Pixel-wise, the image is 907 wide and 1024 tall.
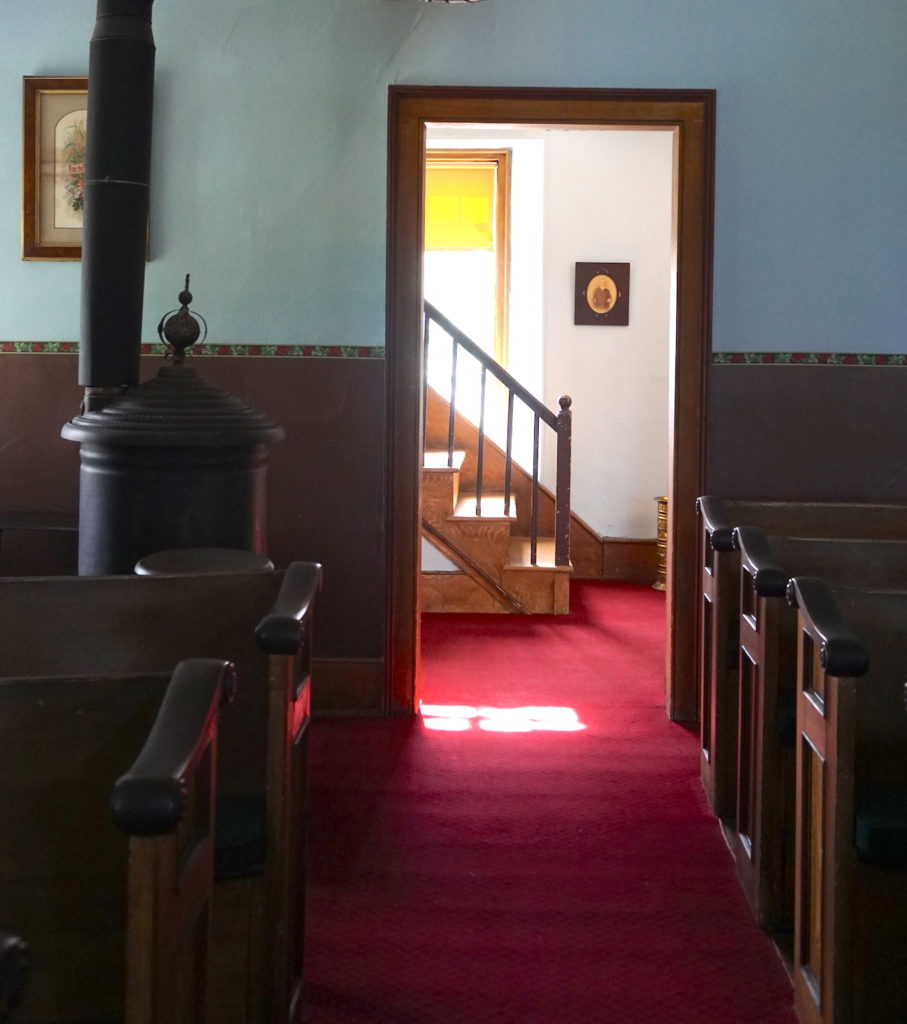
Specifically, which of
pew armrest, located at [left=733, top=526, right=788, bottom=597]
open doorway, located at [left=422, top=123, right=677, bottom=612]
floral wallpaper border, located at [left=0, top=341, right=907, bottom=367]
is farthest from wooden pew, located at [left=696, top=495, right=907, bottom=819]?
open doorway, located at [left=422, top=123, right=677, bottom=612]

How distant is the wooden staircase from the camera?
21.4 feet

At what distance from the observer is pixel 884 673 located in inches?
86.5

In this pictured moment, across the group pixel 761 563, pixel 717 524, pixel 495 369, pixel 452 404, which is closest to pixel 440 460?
→ pixel 452 404

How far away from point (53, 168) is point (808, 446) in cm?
290

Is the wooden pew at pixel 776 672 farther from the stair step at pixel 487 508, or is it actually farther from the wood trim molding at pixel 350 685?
the stair step at pixel 487 508

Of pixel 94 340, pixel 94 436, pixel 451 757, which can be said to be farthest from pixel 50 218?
pixel 451 757

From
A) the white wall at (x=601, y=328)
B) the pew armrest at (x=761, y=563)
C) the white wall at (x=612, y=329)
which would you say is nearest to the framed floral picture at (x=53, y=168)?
the pew armrest at (x=761, y=563)

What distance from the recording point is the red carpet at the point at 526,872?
2.58 metres

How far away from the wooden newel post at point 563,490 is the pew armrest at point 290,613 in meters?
4.16

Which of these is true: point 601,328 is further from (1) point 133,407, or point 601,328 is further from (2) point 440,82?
(1) point 133,407

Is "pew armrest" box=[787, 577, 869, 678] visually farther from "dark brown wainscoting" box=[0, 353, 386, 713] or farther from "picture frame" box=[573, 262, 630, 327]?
"picture frame" box=[573, 262, 630, 327]

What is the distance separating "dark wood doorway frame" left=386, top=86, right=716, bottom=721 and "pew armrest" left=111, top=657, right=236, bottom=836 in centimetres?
290

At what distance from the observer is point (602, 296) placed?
7.62 m

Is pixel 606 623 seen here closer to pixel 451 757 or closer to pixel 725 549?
pixel 451 757
